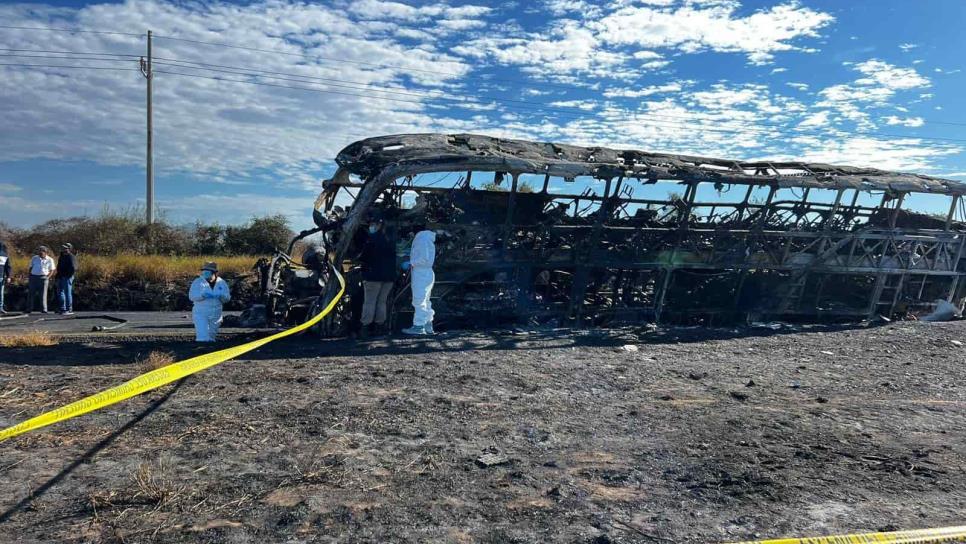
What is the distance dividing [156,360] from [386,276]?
3420mm

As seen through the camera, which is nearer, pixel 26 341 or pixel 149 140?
pixel 26 341

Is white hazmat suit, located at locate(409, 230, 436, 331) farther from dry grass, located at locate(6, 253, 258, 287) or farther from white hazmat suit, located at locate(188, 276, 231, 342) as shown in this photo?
dry grass, located at locate(6, 253, 258, 287)

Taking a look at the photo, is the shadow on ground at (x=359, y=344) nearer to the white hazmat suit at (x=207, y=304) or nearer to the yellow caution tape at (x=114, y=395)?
the white hazmat suit at (x=207, y=304)

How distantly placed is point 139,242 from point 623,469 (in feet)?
73.4

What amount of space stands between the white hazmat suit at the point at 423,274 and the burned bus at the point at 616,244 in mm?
471

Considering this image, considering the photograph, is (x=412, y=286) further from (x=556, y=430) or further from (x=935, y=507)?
(x=935, y=507)

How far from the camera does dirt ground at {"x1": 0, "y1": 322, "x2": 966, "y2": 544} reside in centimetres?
343

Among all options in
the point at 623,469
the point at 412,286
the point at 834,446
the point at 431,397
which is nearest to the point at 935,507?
the point at 834,446

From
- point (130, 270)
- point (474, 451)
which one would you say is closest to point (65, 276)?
point (130, 270)

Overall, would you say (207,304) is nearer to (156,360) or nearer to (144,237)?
(156,360)

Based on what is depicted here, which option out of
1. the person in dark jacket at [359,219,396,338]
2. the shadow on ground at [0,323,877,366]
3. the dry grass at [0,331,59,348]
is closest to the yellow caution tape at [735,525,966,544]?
the shadow on ground at [0,323,877,366]

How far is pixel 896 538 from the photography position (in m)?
3.40

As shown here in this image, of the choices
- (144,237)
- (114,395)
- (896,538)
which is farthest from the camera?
(144,237)

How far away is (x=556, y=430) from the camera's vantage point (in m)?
5.17
